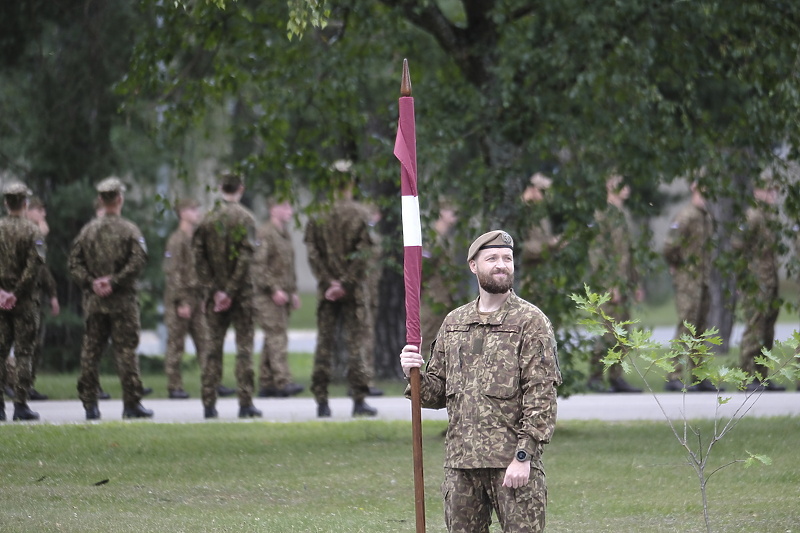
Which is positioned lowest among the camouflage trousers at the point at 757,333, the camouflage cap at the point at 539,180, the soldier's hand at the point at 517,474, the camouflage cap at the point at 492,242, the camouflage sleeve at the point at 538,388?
the soldier's hand at the point at 517,474

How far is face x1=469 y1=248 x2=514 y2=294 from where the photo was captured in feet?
21.3

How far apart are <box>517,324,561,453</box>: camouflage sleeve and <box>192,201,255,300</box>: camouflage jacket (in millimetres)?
8129

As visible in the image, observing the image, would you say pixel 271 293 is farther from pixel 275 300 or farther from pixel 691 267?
pixel 691 267

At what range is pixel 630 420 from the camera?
1481 cm

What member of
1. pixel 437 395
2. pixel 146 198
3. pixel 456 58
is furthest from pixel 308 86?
pixel 146 198

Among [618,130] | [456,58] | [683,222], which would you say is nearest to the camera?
[618,130]

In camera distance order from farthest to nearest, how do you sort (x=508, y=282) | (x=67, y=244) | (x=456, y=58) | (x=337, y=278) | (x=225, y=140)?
(x=225, y=140)
(x=67, y=244)
(x=337, y=278)
(x=456, y=58)
(x=508, y=282)

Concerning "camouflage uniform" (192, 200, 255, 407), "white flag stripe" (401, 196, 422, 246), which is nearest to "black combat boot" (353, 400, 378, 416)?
"camouflage uniform" (192, 200, 255, 407)

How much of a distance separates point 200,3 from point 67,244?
10.3 m

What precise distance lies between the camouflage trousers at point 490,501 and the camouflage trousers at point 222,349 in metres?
8.01

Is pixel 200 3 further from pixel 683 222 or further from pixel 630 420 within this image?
pixel 683 222

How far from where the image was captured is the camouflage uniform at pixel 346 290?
14.5 metres

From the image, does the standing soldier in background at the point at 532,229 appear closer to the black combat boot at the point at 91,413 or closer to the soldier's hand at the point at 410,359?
the black combat boot at the point at 91,413

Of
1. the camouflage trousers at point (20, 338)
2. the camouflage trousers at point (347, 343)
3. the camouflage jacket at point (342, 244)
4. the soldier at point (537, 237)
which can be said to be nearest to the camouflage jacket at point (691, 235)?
the soldier at point (537, 237)
